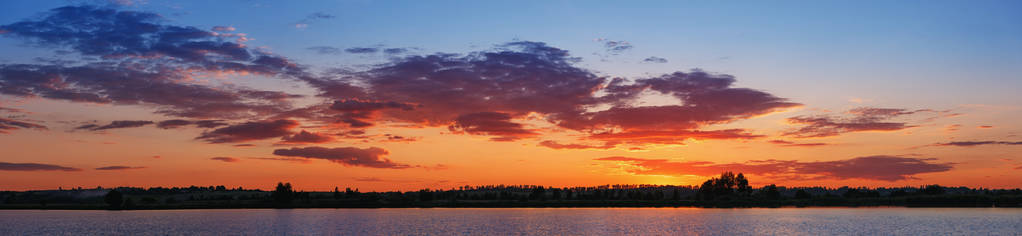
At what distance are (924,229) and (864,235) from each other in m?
16.0

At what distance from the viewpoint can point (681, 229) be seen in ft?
356

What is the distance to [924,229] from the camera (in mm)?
102812

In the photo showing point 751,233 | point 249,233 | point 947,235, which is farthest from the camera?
point 249,233

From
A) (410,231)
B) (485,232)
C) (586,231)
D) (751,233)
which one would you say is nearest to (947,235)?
(751,233)

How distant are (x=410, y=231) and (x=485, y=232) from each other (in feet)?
35.9

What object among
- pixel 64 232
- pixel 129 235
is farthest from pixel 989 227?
pixel 64 232

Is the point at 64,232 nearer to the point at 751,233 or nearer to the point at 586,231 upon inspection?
the point at 586,231

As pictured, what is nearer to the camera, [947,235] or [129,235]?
[947,235]

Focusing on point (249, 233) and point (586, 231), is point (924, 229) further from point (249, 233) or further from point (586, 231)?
point (249, 233)

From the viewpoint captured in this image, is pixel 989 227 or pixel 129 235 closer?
pixel 129 235

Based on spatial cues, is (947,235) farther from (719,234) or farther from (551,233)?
(551,233)

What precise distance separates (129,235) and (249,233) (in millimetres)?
15681

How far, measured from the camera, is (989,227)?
108 m

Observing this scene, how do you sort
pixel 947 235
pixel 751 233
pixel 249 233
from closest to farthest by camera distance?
1. pixel 947 235
2. pixel 751 233
3. pixel 249 233
